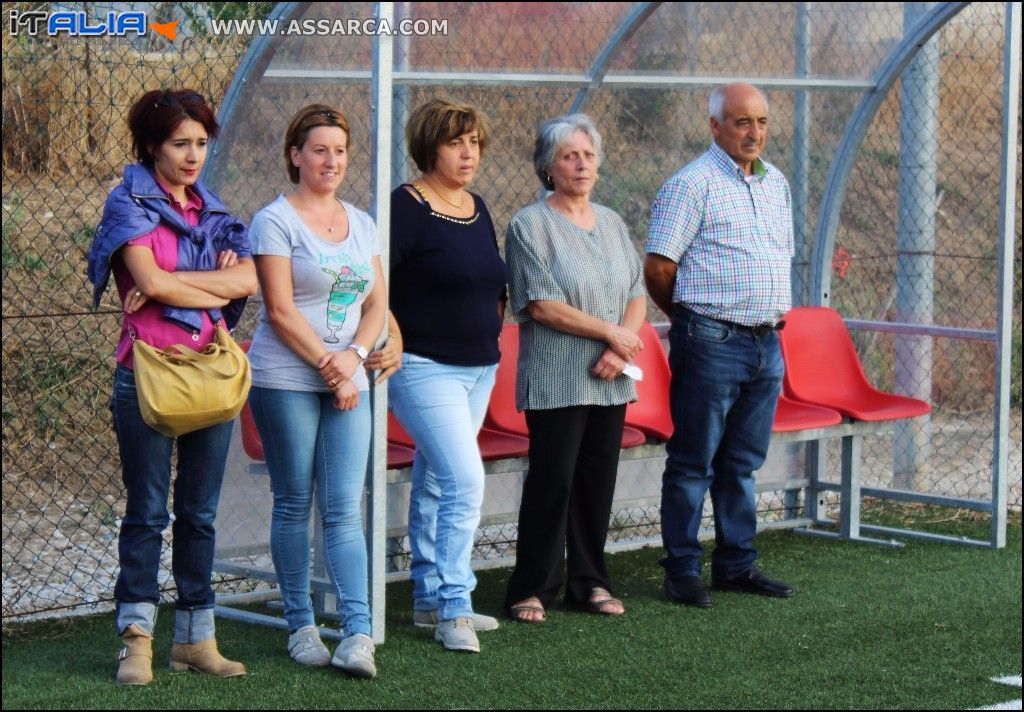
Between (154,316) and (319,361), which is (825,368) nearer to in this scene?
(319,361)

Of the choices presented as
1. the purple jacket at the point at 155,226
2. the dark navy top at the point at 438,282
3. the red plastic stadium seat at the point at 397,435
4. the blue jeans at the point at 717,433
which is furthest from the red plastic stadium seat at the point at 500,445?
the purple jacket at the point at 155,226

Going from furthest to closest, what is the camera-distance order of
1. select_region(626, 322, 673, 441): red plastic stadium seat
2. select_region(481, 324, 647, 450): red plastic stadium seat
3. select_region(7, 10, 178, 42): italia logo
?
select_region(626, 322, 673, 441): red plastic stadium seat < select_region(7, 10, 178, 42): italia logo < select_region(481, 324, 647, 450): red plastic stadium seat

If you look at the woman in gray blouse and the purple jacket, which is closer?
the purple jacket

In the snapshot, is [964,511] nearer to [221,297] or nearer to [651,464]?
[651,464]

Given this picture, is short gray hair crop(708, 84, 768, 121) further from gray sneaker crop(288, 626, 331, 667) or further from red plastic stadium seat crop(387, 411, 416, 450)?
gray sneaker crop(288, 626, 331, 667)

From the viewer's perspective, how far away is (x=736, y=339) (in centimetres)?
563

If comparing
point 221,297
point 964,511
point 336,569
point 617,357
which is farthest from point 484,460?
point 964,511

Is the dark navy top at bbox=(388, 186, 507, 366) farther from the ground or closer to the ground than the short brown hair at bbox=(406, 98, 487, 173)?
closer to the ground

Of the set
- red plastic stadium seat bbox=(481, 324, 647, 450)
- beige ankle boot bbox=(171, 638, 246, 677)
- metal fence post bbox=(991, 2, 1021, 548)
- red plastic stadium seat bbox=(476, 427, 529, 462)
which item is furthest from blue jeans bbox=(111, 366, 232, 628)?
metal fence post bbox=(991, 2, 1021, 548)

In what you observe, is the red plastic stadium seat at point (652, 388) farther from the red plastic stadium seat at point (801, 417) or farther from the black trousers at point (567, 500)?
the black trousers at point (567, 500)

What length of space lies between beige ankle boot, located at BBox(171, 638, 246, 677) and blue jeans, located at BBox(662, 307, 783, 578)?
6.07 feet

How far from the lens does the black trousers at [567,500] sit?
5.29 metres

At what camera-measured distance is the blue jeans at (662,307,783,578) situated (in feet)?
18.5

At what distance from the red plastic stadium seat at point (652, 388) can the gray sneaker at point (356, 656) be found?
1.92 metres
